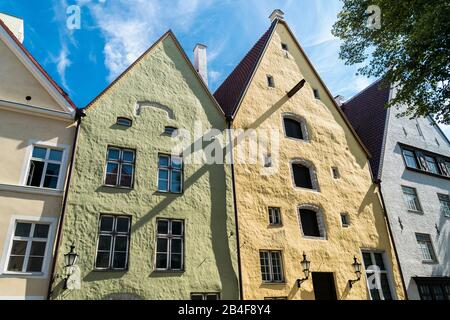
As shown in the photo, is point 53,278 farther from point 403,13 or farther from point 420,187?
point 420,187

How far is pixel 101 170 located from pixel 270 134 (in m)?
8.52

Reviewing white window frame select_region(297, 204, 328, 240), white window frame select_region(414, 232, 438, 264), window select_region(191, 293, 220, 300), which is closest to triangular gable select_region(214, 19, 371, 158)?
white window frame select_region(414, 232, 438, 264)

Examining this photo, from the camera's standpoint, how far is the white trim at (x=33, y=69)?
1271 cm

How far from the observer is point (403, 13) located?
1306 centimetres

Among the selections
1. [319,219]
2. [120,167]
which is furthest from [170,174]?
[319,219]

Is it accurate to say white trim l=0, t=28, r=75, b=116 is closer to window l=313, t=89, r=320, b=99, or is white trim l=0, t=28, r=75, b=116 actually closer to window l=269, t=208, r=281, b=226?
window l=269, t=208, r=281, b=226

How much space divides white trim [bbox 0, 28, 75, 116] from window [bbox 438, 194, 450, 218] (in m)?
21.5

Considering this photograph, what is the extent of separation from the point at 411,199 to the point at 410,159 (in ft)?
9.87

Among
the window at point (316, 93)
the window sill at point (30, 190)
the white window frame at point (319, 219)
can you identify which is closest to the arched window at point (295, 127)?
the window at point (316, 93)

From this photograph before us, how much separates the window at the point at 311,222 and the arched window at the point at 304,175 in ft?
4.20

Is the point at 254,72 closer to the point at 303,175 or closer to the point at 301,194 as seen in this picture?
the point at 303,175

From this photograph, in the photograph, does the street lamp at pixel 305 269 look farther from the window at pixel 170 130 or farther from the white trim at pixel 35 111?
the white trim at pixel 35 111
